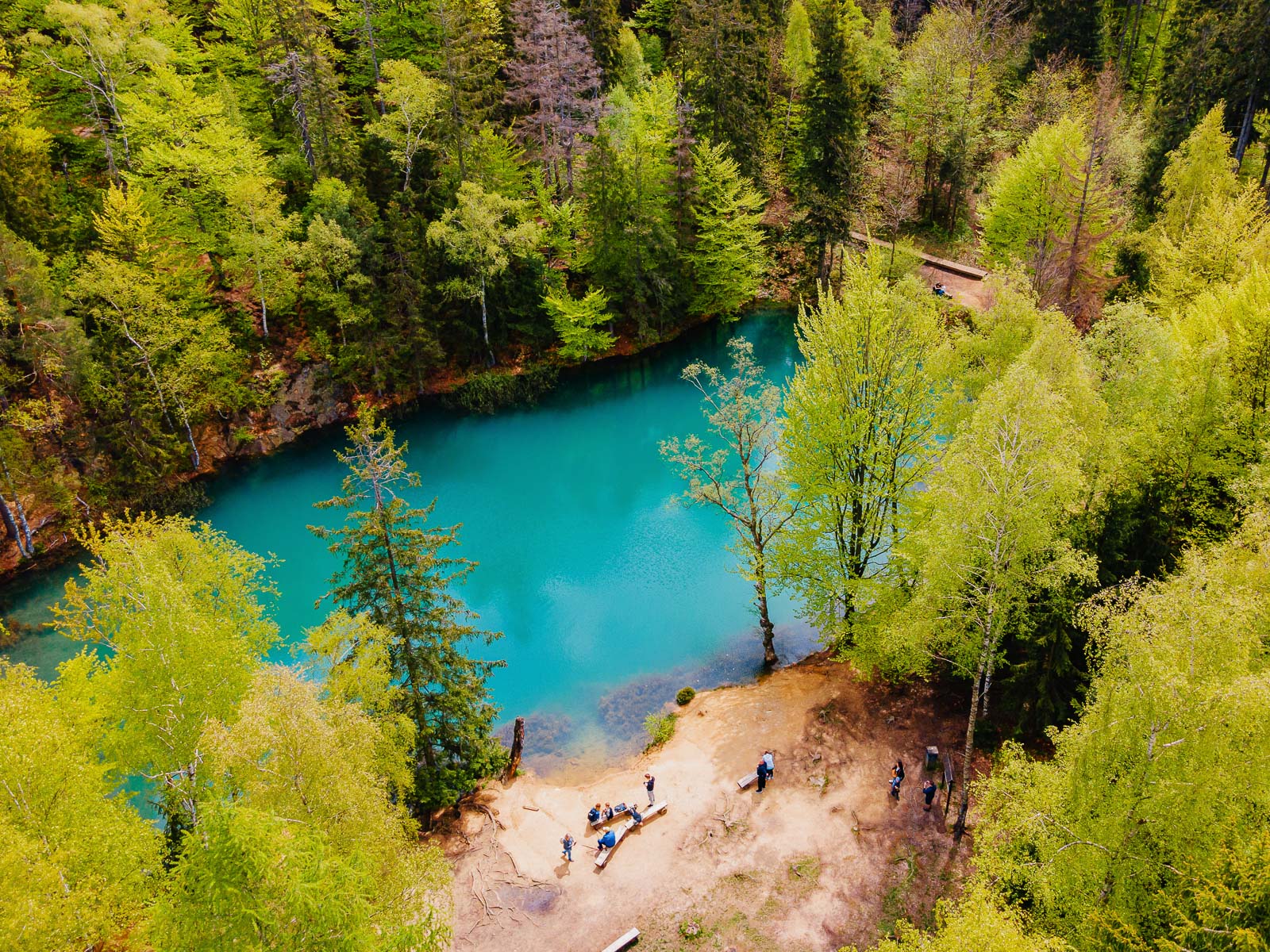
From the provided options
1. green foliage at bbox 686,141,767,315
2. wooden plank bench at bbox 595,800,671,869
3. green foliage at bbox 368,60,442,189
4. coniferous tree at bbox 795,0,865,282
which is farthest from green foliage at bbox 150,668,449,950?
coniferous tree at bbox 795,0,865,282

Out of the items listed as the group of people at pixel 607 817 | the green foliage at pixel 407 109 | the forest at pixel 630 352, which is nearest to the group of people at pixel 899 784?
the forest at pixel 630 352

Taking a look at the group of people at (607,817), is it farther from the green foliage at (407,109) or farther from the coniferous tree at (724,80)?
the coniferous tree at (724,80)

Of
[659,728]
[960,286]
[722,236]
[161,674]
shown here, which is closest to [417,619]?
[161,674]

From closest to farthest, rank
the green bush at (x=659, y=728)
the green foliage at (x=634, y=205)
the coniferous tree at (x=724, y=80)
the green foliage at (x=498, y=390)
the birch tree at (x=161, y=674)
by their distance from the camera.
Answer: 1. the birch tree at (x=161, y=674)
2. the green bush at (x=659, y=728)
3. the green foliage at (x=634, y=205)
4. the green foliage at (x=498, y=390)
5. the coniferous tree at (x=724, y=80)

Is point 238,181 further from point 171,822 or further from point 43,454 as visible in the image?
point 171,822

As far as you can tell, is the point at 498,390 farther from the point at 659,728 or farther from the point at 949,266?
the point at 949,266

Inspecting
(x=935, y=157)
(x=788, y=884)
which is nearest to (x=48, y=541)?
(x=788, y=884)
